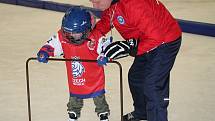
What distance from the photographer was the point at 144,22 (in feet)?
7.20

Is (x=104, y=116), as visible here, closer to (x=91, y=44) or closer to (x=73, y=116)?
(x=73, y=116)

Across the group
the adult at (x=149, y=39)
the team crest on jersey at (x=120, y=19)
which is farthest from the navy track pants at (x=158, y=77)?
the team crest on jersey at (x=120, y=19)

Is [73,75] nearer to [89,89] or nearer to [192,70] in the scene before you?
[89,89]

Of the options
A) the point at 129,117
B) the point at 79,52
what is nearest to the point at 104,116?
the point at 129,117

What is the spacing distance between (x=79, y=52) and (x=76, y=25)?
17cm

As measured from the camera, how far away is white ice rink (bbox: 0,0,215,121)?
9.53ft

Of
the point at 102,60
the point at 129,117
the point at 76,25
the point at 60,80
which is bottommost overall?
the point at 129,117

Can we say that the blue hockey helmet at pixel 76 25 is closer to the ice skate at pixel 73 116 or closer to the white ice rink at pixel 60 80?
the ice skate at pixel 73 116

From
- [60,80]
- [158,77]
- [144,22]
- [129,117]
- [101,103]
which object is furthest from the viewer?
[60,80]

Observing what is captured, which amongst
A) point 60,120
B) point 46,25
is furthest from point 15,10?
point 60,120

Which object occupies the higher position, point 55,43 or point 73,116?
point 55,43

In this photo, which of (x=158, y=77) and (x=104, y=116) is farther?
(x=104, y=116)

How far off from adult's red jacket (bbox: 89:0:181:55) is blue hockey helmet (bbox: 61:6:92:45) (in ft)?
0.24

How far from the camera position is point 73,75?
244 cm
